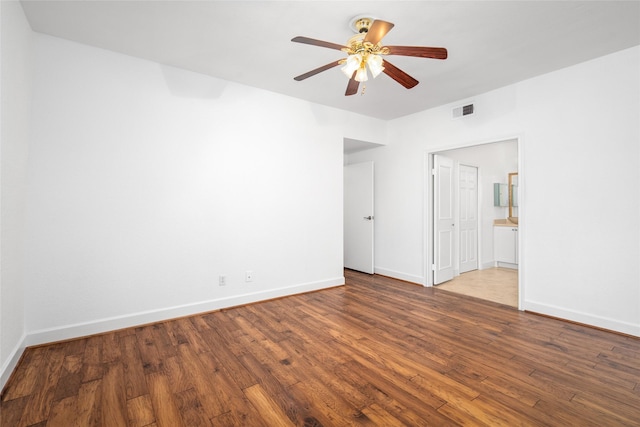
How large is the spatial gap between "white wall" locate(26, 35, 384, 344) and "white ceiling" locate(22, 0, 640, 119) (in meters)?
0.37

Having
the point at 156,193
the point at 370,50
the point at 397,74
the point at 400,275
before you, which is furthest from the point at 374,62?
the point at 400,275

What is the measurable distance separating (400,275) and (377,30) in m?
3.96

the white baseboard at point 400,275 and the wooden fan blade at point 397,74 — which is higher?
the wooden fan blade at point 397,74

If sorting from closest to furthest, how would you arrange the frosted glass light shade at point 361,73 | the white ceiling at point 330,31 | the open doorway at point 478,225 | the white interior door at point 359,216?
the white ceiling at point 330,31 → the frosted glass light shade at point 361,73 → the open doorway at point 478,225 → the white interior door at point 359,216

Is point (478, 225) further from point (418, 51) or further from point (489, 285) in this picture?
point (418, 51)

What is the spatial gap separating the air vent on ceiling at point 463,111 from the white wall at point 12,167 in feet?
15.2

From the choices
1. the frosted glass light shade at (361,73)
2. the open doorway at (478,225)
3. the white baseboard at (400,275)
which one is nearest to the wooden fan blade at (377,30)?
the frosted glass light shade at (361,73)

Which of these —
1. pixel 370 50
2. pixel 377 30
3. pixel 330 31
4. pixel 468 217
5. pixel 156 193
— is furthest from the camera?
pixel 468 217

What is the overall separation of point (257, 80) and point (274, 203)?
5.07 ft

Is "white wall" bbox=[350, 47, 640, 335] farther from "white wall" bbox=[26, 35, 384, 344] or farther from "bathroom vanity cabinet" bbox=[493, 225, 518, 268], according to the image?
"bathroom vanity cabinet" bbox=[493, 225, 518, 268]

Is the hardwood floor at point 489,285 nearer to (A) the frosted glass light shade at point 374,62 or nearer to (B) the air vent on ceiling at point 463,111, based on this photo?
(B) the air vent on ceiling at point 463,111

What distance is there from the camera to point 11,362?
6.90ft

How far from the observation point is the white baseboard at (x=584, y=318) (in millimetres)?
2801

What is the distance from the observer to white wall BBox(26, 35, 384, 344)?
8.59 feet
